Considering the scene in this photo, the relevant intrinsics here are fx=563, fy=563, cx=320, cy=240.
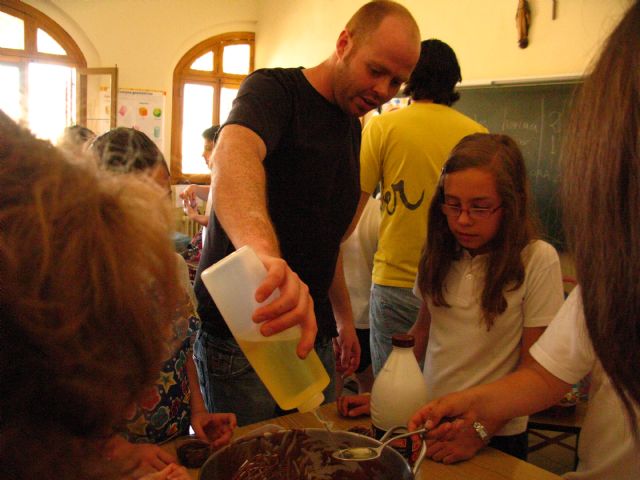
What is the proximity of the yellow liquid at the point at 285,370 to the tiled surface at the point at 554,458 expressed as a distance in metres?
2.29

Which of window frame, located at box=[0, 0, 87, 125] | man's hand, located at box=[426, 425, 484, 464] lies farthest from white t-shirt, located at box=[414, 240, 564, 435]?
window frame, located at box=[0, 0, 87, 125]

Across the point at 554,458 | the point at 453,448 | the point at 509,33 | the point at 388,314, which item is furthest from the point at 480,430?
the point at 509,33

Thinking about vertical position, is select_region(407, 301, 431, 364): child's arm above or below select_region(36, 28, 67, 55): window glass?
below

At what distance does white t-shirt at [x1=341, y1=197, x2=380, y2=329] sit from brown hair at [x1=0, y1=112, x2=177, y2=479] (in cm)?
203

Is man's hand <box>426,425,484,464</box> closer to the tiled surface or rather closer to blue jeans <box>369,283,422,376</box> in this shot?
blue jeans <box>369,283,422,376</box>

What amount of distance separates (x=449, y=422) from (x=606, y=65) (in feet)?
2.21

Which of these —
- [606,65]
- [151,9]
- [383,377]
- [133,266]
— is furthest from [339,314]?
[151,9]

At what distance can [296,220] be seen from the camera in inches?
53.4

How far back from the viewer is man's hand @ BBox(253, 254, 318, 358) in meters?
0.68

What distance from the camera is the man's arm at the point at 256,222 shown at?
0.69 metres

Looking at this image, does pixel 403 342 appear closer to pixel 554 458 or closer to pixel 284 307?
pixel 284 307

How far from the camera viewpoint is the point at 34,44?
20.2 feet

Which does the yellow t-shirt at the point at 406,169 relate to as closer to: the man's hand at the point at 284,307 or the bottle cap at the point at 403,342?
the bottle cap at the point at 403,342

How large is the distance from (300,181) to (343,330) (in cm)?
47
